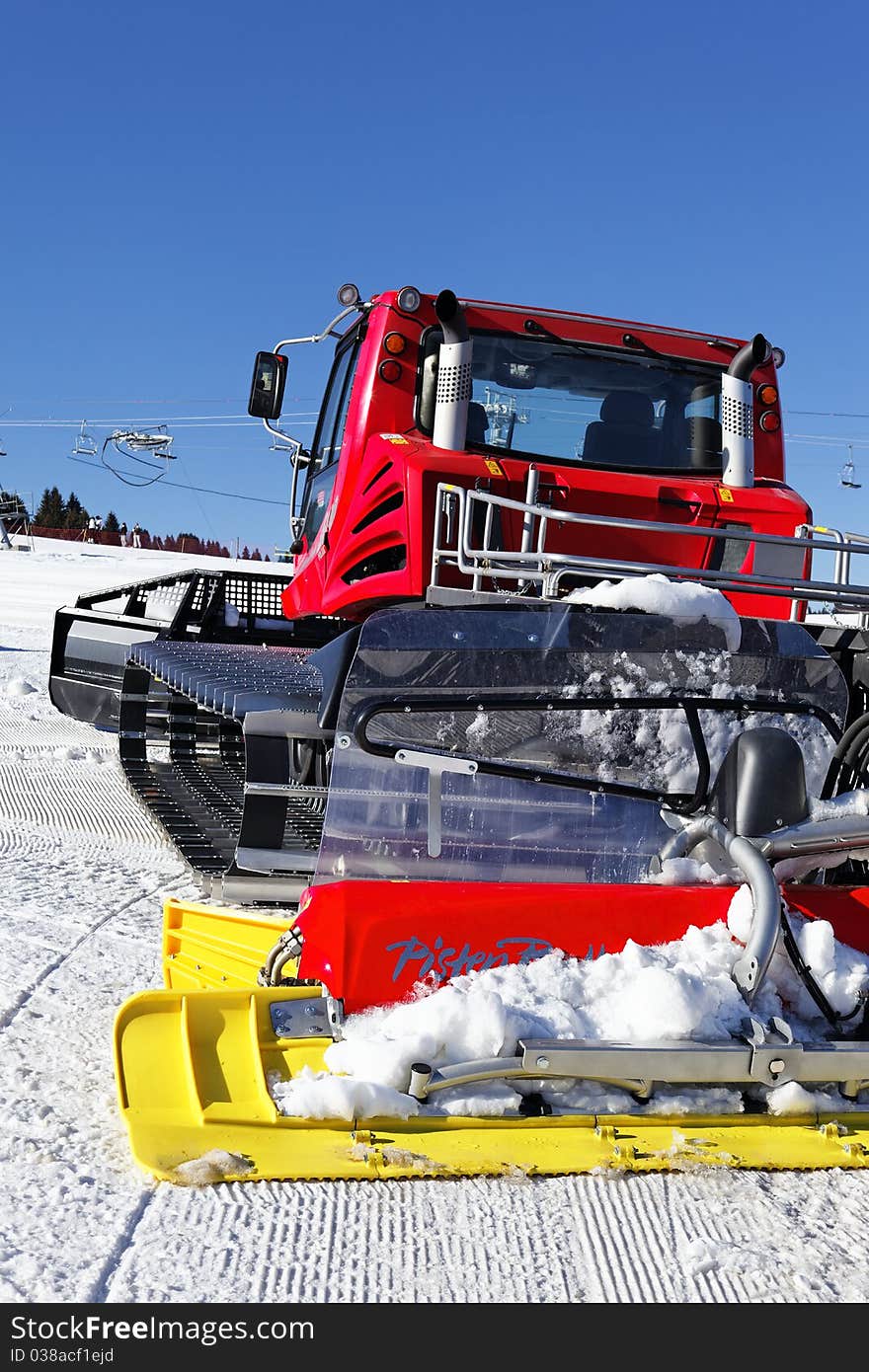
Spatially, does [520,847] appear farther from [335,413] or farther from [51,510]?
[51,510]

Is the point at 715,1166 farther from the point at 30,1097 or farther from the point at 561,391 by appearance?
the point at 561,391

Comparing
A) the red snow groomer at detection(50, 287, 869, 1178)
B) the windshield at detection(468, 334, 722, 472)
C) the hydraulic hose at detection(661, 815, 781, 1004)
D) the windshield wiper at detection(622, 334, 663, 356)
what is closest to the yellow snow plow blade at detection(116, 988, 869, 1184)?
the red snow groomer at detection(50, 287, 869, 1178)

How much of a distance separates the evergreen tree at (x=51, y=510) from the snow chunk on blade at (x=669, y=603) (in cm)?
8780

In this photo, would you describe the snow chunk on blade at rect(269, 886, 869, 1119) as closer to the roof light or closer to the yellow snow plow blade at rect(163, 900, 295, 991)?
the yellow snow plow blade at rect(163, 900, 295, 991)

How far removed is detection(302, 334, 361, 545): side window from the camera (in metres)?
6.09

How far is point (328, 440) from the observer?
634cm

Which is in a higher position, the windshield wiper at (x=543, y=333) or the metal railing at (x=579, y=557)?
the windshield wiper at (x=543, y=333)

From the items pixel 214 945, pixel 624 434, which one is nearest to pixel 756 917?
pixel 214 945

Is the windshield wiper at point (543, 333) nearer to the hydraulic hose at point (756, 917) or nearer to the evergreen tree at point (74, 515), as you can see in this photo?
the hydraulic hose at point (756, 917)

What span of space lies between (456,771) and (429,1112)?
80 cm

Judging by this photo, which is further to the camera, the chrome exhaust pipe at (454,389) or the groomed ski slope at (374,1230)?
the chrome exhaust pipe at (454,389)

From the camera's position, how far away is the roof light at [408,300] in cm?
558

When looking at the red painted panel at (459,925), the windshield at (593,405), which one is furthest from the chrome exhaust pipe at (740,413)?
the red painted panel at (459,925)

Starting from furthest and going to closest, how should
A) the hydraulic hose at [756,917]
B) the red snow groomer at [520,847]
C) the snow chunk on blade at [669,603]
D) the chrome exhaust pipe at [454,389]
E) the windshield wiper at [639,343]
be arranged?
the windshield wiper at [639,343], the chrome exhaust pipe at [454,389], the snow chunk on blade at [669,603], the hydraulic hose at [756,917], the red snow groomer at [520,847]
